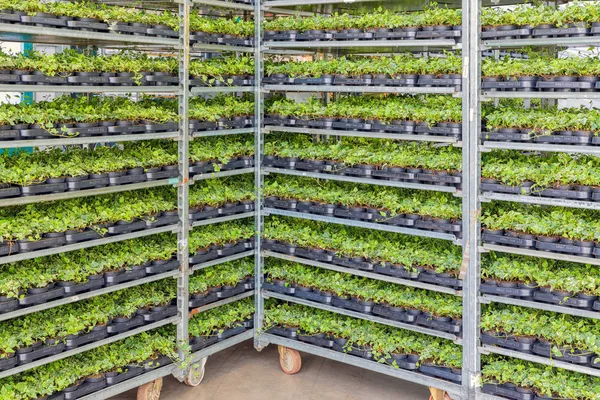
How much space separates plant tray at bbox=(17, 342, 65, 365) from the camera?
4.61 metres

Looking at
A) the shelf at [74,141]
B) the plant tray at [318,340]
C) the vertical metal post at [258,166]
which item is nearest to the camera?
the shelf at [74,141]

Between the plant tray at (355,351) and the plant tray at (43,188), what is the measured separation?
2864 mm

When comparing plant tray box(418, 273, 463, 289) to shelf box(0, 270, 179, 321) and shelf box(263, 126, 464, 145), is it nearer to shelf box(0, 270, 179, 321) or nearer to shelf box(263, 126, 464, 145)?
shelf box(263, 126, 464, 145)

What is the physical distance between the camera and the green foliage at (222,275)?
6.13 meters

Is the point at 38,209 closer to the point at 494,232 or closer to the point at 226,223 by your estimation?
the point at 226,223

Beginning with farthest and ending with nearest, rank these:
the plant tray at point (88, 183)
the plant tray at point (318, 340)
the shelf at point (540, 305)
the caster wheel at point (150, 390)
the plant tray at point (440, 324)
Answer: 1. the plant tray at point (318, 340)
2. the caster wheel at point (150, 390)
3. the plant tray at point (440, 324)
4. the plant tray at point (88, 183)
5. the shelf at point (540, 305)

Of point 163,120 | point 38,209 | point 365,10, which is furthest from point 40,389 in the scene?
point 365,10

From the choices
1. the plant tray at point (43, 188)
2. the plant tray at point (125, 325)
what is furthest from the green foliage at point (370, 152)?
the plant tray at point (43, 188)

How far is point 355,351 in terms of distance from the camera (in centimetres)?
603

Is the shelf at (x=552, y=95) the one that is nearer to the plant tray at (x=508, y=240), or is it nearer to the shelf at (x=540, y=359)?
the plant tray at (x=508, y=240)

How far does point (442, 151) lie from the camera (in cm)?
568

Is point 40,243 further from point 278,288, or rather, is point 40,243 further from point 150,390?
point 278,288

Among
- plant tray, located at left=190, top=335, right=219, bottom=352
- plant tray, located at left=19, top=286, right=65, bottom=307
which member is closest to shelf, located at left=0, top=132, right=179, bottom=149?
plant tray, located at left=19, top=286, right=65, bottom=307

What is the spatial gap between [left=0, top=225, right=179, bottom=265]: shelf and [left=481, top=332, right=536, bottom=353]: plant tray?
280 centimetres
